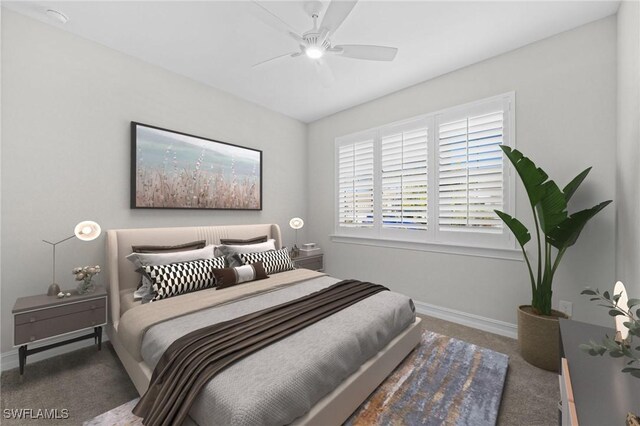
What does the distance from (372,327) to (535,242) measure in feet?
6.44

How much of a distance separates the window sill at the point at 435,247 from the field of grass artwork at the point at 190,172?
1491 millimetres

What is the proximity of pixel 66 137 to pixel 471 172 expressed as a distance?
13.3 feet

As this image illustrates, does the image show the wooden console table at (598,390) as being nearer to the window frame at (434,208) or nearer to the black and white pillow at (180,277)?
the window frame at (434,208)

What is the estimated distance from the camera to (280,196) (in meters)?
4.30

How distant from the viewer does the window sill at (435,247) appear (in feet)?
8.91

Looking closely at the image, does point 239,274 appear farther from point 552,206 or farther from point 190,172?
point 552,206

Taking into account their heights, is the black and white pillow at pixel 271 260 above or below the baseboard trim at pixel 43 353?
above

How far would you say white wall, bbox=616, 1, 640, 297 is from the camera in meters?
1.63

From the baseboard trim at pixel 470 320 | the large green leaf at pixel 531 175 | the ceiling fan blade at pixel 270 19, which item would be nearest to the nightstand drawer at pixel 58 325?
the ceiling fan blade at pixel 270 19

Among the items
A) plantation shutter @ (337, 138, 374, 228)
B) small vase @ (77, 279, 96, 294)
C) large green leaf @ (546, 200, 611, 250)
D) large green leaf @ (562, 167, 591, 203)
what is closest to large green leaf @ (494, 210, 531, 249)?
large green leaf @ (546, 200, 611, 250)

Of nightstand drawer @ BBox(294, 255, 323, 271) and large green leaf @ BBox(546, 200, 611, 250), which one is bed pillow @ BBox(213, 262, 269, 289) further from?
large green leaf @ BBox(546, 200, 611, 250)

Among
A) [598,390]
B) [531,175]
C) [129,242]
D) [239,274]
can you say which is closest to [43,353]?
[129,242]

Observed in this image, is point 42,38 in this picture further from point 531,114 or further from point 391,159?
point 531,114

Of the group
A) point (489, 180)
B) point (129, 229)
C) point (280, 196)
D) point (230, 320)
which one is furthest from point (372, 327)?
point (280, 196)
